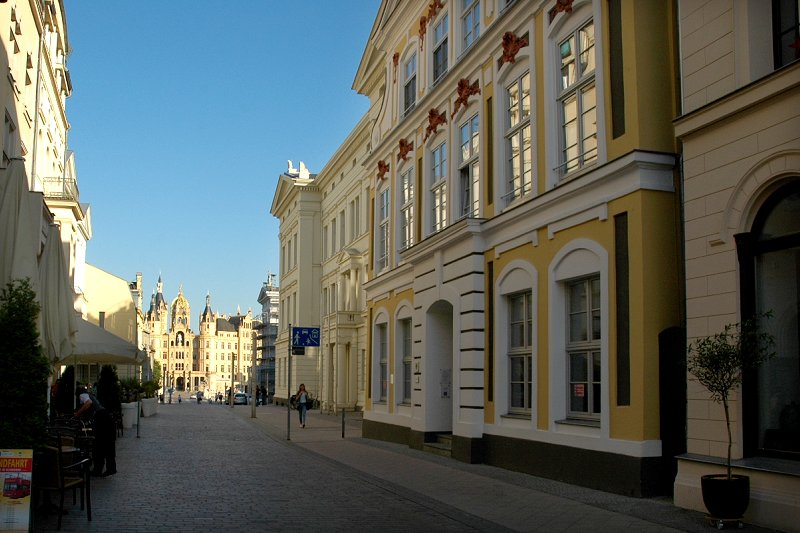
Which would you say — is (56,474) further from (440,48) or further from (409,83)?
(409,83)

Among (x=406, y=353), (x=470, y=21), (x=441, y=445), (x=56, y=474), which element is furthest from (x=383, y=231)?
(x=56, y=474)

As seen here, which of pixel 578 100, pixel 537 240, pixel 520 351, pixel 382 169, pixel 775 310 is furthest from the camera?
pixel 382 169

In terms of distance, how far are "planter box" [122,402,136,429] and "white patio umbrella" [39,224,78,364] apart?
58.5ft

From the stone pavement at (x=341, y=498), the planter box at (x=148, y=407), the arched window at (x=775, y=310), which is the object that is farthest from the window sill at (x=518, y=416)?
the planter box at (x=148, y=407)

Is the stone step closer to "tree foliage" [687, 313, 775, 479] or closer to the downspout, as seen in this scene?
"tree foliage" [687, 313, 775, 479]

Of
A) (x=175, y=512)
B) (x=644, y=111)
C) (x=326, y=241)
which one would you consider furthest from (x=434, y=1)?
(x=326, y=241)

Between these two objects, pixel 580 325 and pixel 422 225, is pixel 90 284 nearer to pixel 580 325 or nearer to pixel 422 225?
pixel 422 225

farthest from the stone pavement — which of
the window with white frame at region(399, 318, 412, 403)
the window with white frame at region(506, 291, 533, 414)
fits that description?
the window with white frame at region(399, 318, 412, 403)

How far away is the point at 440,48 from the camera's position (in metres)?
22.7

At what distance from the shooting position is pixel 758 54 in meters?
10.9

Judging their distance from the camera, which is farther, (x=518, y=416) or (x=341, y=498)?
(x=518, y=416)

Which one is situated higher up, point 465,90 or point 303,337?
point 465,90

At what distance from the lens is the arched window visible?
1033 cm

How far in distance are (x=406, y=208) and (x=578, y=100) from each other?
10.6 m
